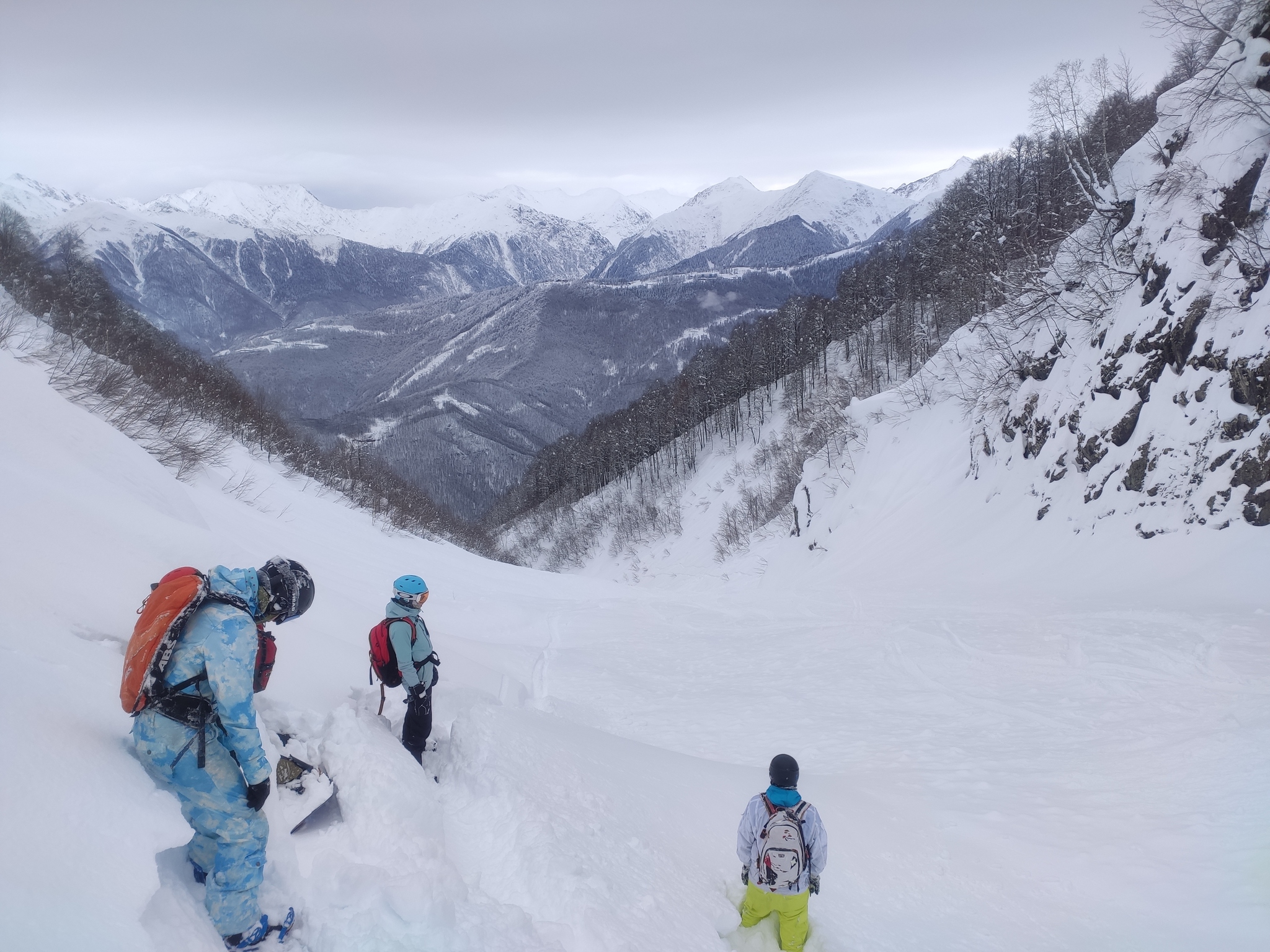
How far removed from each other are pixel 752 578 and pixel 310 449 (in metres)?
35.6

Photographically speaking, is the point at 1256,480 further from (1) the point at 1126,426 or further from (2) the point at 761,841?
(2) the point at 761,841

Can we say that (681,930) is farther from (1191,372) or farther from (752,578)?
(752,578)

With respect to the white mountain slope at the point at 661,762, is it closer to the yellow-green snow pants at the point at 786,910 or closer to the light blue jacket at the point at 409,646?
the yellow-green snow pants at the point at 786,910

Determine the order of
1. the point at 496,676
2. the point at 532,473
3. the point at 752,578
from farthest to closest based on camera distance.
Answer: the point at 532,473, the point at 752,578, the point at 496,676

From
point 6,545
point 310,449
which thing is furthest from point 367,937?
point 310,449

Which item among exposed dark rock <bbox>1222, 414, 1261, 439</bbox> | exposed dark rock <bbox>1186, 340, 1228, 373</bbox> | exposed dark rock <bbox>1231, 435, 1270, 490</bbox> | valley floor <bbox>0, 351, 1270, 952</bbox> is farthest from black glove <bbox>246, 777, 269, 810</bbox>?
exposed dark rock <bbox>1186, 340, 1228, 373</bbox>

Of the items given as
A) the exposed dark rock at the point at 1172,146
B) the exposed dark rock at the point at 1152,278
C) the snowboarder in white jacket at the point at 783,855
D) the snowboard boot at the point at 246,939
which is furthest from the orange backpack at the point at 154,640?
the exposed dark rock at the point at 1172,146

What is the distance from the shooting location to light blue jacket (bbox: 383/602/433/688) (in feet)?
17.4

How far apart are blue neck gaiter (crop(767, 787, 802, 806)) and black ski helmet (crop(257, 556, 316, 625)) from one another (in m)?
3.33

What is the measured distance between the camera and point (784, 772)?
4379 mm

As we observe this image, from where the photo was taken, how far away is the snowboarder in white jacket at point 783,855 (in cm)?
427

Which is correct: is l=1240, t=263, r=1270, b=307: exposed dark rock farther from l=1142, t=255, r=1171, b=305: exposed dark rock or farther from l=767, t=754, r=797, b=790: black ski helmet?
l=767, t=754, r=797, b=790: black ski helmet

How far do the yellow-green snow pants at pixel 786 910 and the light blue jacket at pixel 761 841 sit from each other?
59 mm

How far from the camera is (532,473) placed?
89.9 meters
